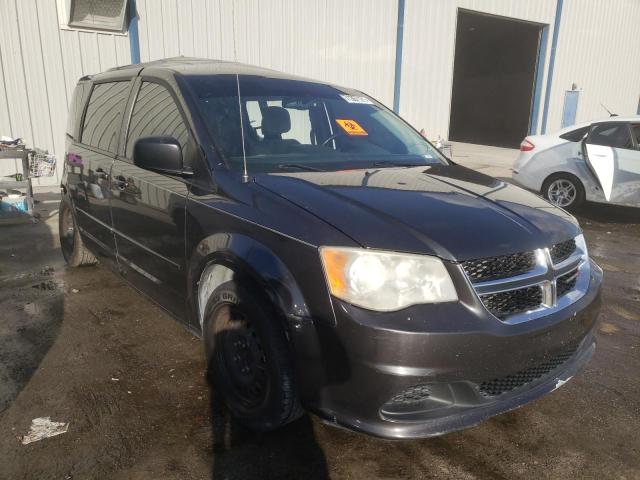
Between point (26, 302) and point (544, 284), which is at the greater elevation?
point (544, 284)

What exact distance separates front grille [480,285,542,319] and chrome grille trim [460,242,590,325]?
1 centimetres

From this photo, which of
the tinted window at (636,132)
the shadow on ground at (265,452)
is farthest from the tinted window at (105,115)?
the tinted window at (636,132)

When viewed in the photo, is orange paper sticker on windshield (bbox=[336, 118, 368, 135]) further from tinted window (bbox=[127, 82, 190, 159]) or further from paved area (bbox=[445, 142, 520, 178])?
paved area (bbox=[445, 142, 520, 178])

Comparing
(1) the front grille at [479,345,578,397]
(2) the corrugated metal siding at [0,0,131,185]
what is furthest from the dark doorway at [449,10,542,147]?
(1) the front grille at [479,345,578,397]

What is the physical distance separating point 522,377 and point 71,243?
425 centimetres

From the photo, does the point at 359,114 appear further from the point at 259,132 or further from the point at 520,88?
the point at 520,88

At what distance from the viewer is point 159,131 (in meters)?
3.19

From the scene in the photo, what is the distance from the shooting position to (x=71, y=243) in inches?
196

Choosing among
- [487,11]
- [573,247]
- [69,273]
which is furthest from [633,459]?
[487,11]

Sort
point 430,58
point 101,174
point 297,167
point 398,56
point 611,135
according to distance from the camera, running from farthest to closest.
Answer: point 430,58, point 398,56, point 611,135, point 101,174, point 297,167

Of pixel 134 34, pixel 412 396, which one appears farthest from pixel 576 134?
pixel 134 34

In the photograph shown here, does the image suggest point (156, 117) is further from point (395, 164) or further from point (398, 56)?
point (398, 56)

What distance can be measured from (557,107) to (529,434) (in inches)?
649

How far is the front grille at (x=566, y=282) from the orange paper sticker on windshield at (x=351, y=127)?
156cm
